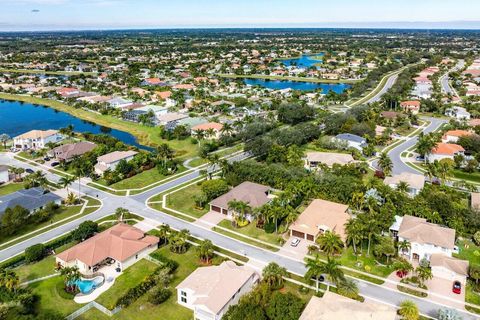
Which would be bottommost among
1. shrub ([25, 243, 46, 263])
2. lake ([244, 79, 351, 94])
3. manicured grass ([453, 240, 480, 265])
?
manicured grass ([453, 240, 480, 265])

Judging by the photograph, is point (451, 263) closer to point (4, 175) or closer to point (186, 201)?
point (186, 201)

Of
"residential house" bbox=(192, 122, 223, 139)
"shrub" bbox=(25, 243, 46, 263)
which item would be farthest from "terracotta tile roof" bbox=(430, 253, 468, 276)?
"residential house" bbox=(192, 122, 223, 139)

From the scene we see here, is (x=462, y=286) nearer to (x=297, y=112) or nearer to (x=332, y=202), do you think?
(x=332, y=202)

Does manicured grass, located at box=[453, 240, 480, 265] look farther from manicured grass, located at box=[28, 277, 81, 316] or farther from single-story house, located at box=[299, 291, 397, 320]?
manicured grass, located at box=[28, 277, 81, 316]

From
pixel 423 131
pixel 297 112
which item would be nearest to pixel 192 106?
pixel 297 112

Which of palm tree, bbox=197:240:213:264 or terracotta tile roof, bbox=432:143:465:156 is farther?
terracotta tile roof, bbox=432:143:465:156

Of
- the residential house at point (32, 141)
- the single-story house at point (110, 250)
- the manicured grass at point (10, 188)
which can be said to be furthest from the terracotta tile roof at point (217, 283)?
the residential house at point (32, 141)
